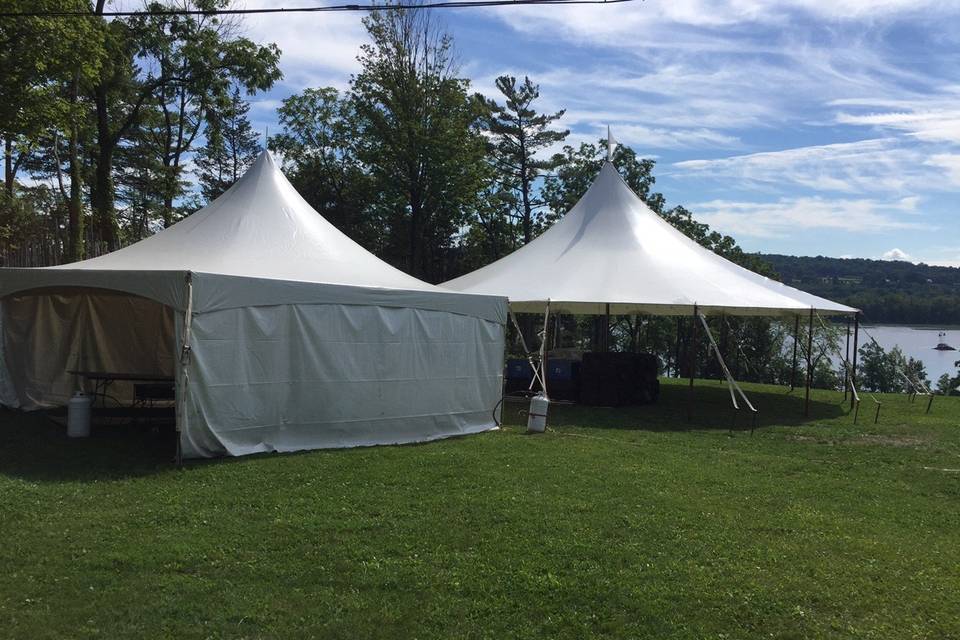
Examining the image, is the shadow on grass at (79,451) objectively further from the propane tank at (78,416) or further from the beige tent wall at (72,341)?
the beige tent wall at (72,341)

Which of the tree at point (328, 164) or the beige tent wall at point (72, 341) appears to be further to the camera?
the tree at point (328, 164)

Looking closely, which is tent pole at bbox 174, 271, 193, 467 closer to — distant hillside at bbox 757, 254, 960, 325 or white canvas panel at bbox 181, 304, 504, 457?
white canvas panel at bbox 181, 304, 504, 457

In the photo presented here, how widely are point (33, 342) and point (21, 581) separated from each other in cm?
733

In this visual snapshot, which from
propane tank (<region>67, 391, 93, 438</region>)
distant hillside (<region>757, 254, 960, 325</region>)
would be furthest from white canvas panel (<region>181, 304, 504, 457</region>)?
distant hillside (<region>757, 254, 960, 325</region>)

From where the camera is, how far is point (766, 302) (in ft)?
42.0

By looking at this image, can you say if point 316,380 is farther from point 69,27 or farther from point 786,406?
point 786,406

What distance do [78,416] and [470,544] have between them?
5499 mm

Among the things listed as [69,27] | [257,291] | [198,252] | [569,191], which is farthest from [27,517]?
[569,191]

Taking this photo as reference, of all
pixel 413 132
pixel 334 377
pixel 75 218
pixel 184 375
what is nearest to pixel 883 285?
pixel 413 132

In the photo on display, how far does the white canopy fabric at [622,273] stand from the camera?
1291cm

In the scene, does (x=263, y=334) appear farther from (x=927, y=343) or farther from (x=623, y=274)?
(x=927, y=343)

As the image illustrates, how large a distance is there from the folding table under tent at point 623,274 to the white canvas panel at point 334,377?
328 centimetres

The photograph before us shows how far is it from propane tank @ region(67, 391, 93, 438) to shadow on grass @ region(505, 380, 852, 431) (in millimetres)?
5514

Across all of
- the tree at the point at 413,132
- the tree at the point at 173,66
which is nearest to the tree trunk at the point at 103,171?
the tree at the point at 173,66
